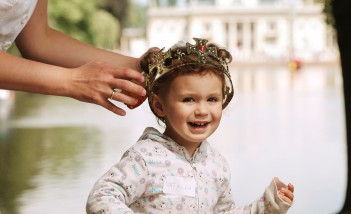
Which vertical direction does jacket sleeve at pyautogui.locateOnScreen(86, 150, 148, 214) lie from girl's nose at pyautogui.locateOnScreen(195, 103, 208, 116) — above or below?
below

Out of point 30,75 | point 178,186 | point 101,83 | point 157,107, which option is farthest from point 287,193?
point 30,75

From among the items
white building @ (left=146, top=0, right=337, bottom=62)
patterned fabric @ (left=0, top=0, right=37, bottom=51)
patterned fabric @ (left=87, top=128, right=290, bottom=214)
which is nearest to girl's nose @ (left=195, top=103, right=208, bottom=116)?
patterned fabric @ (left=87, top=128, right=290, bottom=214)

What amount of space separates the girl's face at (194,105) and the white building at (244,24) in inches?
2075

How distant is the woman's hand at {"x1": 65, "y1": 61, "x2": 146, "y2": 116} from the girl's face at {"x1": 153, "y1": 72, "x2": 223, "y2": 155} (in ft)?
0.58

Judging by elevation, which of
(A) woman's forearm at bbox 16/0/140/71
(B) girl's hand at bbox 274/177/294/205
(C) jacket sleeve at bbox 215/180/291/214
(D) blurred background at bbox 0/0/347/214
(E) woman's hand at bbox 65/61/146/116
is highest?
(A) woman's forearm at bbox 16/0/140/71

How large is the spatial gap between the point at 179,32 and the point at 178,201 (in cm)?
5455

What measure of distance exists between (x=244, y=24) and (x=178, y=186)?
5594 centimetres

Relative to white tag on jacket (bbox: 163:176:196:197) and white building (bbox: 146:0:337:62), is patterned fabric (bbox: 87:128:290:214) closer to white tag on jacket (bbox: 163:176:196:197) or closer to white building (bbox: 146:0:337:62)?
white tag on jacket (bbox: 163:176:196:197)

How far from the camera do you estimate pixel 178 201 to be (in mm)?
1725

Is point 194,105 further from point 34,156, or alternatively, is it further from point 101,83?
point 34,156

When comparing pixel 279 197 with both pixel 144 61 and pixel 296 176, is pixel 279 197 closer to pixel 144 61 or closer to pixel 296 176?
pixel 144 61

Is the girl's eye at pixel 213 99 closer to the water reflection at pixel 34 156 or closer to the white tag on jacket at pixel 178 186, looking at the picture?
the white tag on jacket at pixel 178 186

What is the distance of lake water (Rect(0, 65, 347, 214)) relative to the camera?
363cm

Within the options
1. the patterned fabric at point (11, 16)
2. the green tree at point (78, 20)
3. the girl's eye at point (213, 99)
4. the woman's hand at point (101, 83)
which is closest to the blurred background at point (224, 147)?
the girl's eye at point (213, 99)
